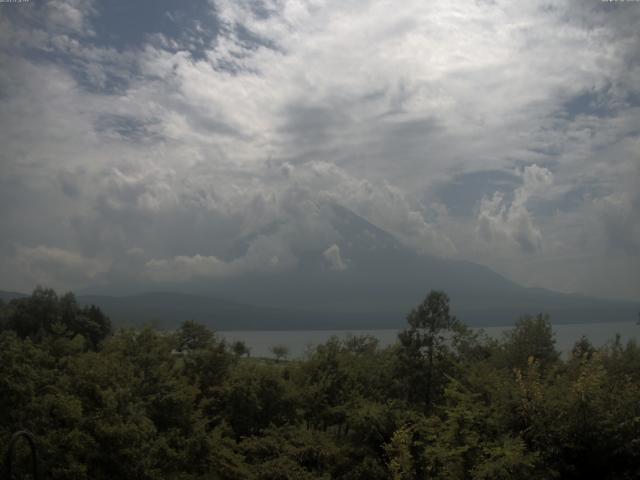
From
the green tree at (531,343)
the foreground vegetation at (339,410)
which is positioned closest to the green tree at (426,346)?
the foreground vegetation at (339,410)

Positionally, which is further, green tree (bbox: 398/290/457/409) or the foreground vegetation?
green tree (bbox: 398/290/457/409)

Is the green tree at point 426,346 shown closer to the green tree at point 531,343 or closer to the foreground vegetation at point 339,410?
the foreground vegetation at point 339,410

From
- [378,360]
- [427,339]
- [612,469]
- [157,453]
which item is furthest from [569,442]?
[378,360]

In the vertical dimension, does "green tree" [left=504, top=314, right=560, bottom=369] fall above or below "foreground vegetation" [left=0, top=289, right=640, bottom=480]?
above

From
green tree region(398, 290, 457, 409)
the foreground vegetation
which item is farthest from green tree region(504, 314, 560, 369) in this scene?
green tree region(398, 290, 457, 409)

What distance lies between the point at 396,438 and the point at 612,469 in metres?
7.44

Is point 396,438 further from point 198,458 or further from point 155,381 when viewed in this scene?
point 155,381

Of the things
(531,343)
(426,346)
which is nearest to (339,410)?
(426,346)

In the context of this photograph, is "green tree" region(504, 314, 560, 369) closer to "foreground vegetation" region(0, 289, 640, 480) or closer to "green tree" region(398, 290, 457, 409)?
"foreground vegetation" region(0, 289, 640, 480)

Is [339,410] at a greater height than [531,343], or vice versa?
[531,343]

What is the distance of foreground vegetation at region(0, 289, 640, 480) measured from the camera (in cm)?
1933

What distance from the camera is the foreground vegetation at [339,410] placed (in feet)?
63.4

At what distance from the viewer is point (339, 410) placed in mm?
30531

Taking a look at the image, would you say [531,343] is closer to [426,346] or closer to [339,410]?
[426,346]
